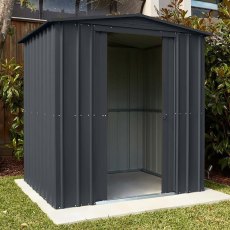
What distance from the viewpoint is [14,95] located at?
742 cm

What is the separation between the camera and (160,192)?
5.98 m

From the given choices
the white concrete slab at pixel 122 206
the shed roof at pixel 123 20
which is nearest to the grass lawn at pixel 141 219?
the white concrete slab at pixel 122 206

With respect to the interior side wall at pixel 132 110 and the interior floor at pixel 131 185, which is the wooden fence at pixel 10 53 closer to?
the interior side wall at pixel 132 110

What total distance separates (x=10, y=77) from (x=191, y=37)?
11.8ft

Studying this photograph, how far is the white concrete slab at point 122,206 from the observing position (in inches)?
185

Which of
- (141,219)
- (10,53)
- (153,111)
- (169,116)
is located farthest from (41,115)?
(10,53)

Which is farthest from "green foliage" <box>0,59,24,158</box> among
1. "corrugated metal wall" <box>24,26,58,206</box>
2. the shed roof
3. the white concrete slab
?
the shed roof

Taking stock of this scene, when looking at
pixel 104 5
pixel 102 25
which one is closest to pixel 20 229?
pixel 102 25

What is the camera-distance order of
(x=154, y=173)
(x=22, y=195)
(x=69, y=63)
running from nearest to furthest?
(x=69, y=63), (x=22, y=195), (x=154, y=173)

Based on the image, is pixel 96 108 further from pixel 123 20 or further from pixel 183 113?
pixel 183 113

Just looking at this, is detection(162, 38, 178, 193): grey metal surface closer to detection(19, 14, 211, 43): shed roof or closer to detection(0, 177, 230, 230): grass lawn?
detection(19, 14, 211, 43): shed roof

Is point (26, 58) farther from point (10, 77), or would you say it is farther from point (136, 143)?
point (136, 143)

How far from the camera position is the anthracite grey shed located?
16.5 ft

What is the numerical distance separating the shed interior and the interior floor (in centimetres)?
2
